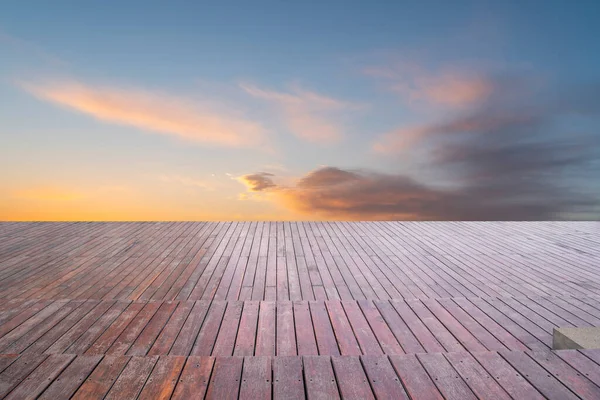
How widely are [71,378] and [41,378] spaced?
0.45 feet

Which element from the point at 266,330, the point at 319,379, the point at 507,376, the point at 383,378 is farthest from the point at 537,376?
the point at 266,330

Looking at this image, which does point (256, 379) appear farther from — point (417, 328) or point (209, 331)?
point (417, 328)

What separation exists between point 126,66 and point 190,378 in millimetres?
7745

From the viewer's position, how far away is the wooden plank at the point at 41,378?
1.42 m

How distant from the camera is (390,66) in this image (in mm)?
7770

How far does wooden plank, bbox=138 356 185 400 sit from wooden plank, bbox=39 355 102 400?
0.95 feet

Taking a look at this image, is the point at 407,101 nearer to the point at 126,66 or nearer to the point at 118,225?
the point at 126,66

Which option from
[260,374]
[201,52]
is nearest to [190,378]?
[260,374]

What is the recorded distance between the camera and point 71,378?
58.7 inches

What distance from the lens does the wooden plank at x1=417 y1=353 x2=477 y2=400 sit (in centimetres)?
143

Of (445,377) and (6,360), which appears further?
(6,360)

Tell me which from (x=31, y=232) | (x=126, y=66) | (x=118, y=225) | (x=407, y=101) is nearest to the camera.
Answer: (x=31, y=232)

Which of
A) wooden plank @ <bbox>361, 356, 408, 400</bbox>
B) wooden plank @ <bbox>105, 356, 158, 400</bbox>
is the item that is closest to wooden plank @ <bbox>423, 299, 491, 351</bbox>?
wooden plank @ <bbox>361, 356, 408, 400</bbox>

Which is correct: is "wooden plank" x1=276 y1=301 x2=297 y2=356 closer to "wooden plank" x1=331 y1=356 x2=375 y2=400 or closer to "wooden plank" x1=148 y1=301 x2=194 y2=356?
"wooden plank" x1=331 y1=356 x2=375 y2=400
